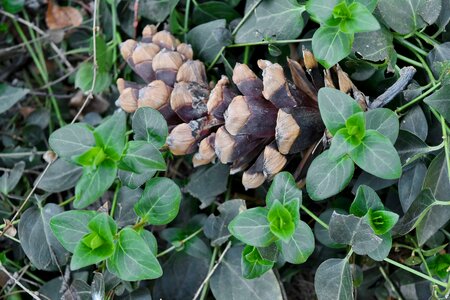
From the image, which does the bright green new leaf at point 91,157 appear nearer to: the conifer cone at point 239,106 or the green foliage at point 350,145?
the conifer cone at point 239,106

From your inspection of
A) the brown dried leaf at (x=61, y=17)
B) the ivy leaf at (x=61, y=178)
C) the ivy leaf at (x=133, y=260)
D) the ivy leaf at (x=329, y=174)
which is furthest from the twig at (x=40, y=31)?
the ivy leaf at (x=329, y=174)

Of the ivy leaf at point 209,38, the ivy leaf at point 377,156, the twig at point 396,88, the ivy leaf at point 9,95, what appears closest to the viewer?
the ivy leaf at point 377,156

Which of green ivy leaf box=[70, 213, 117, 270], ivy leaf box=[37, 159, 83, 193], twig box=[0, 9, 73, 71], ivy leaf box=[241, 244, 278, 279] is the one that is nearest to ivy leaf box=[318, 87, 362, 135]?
ivy leaf box=[241, 244, 278, 279]

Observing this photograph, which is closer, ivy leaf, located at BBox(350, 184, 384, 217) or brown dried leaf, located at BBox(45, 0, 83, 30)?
ivy leaf, located at BBox(350, 184, 384, 217)

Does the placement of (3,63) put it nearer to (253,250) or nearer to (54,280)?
(54,280)

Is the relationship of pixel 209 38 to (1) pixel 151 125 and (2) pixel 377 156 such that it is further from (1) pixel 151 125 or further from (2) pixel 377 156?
(2) pixel 377 156

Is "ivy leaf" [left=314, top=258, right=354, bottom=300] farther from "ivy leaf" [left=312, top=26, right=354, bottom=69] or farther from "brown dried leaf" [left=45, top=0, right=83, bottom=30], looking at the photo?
"brown dried leaf" [left=45, top=0, right=83, bottom=30]
